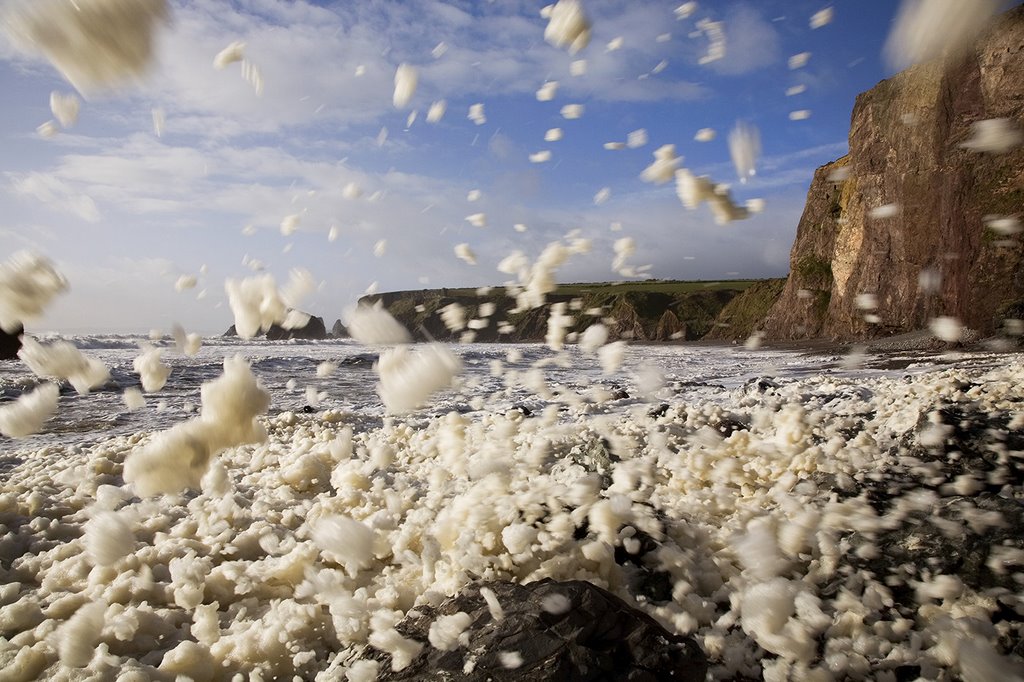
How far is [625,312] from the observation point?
4438 cm

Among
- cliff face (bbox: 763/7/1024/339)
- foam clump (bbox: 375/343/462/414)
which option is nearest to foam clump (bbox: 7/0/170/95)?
foam clump (bbox: 375/343/462/414)

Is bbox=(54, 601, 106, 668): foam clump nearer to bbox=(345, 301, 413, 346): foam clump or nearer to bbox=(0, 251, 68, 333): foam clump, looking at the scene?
bbox=(0, 251, 68, 333): foam clump

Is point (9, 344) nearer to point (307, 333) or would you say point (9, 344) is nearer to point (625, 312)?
point (307, 333)

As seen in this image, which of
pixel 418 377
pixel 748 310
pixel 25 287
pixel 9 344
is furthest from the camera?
pixel 748 310

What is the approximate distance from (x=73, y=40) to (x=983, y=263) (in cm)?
1823

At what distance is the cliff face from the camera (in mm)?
14609

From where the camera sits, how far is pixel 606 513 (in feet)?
8.49

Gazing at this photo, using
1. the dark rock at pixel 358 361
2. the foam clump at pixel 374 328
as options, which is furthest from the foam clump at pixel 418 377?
the dark rock at pixel 358 361

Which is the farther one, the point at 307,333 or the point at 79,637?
the point at 307,333

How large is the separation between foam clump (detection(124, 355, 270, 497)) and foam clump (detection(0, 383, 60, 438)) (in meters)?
1.25

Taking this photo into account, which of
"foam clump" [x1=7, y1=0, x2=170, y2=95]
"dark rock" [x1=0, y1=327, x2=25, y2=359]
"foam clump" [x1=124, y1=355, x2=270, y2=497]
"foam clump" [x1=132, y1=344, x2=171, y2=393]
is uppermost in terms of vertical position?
"foam clump" [x1=7, y1=0, x2=170, y2=95]

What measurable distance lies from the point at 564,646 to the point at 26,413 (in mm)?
3697

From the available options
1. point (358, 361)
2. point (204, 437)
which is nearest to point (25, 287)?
point (204, 437)

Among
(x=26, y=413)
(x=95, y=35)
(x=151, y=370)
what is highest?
(x=95, y=35)
